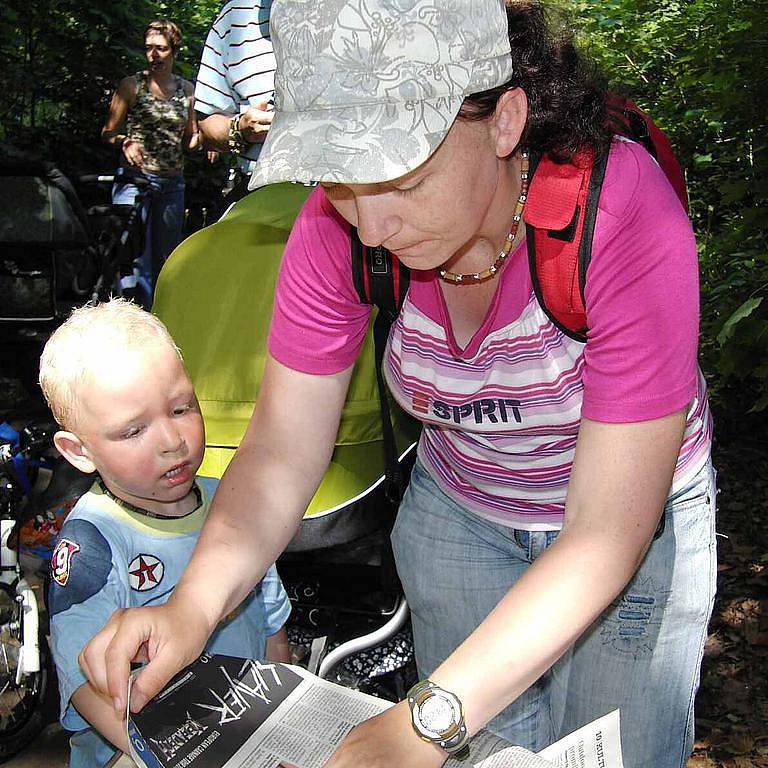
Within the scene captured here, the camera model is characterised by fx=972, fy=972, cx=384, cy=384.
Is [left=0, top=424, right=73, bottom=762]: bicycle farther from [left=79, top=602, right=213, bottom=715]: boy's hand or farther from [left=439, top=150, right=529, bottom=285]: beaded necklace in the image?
[left=439, top=150, right=529, bottom=285]: beaded necklace

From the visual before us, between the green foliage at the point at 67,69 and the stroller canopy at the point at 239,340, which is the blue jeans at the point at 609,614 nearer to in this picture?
the stroller canopy at the point at 239,340

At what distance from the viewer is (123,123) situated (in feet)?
22.3

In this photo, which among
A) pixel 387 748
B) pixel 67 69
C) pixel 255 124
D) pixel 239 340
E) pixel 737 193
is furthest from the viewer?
pixel 67 69

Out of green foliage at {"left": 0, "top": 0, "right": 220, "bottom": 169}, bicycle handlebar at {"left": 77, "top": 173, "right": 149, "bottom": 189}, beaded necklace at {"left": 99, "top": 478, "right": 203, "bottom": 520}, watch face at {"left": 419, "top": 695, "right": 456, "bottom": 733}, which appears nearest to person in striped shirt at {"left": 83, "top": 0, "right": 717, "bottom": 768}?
watch face at {"left": 419, "top": 695, "right": 456, "bottom": 733}

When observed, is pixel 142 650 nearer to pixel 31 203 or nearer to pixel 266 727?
pixel 266 727

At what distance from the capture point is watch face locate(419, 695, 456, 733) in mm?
1143

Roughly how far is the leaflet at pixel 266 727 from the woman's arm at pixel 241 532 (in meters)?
0.06

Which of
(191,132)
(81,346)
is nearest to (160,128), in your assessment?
(191,132)

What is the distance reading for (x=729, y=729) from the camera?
315cm

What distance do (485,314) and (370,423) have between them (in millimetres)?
795

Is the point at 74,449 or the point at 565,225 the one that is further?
the point at 74,449

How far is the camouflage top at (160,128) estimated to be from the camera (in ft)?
21.0

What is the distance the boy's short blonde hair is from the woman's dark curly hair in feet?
2.77

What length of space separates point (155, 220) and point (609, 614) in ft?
17.2
